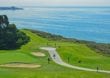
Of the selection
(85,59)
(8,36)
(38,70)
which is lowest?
(85,59)

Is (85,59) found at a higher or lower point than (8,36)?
lower

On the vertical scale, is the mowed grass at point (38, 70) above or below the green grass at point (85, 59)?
above

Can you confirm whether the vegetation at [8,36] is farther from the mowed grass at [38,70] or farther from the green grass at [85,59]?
the green grass at [85,59]

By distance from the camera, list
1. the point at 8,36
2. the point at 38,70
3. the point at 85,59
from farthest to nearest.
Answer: the point at 8,36
the point at 85,59
the point at 38,70

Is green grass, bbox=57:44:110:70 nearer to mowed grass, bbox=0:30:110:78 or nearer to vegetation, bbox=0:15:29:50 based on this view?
mowed grass, bbox=0:30:110:78

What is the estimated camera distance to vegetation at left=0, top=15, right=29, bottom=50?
65500mm

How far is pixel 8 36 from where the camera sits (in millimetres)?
65625

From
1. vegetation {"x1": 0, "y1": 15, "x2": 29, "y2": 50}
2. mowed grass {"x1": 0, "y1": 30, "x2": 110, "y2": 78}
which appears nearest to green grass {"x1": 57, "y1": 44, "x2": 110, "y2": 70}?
mowed grass {"x1": 0, "y1": 30, "x2": 110, "y2": 78}

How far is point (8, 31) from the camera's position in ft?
218

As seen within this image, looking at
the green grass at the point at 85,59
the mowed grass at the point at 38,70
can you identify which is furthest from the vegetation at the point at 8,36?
the green grass at the point at 85,59

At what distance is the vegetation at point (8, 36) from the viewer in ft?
215

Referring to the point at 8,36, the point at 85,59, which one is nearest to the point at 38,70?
the point at 85,59

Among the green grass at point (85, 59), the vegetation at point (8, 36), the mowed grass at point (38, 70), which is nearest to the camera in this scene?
the mowed grass at point (38, 70)

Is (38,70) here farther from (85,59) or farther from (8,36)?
(8,36)
